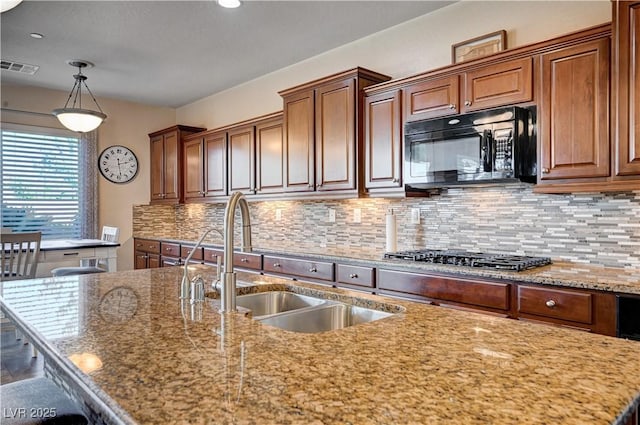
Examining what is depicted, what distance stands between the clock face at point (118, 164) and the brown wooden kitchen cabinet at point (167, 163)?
0.85 ft

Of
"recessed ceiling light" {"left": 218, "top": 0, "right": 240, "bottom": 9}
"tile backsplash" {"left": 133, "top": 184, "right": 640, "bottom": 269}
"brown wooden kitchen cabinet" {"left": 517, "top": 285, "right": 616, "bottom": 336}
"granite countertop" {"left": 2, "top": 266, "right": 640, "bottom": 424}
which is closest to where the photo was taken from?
"granite countertop" {"left": 2, "top": 266, "right": 640, "bottom": 424}

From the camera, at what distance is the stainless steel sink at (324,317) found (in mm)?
1419

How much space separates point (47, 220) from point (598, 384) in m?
5.76

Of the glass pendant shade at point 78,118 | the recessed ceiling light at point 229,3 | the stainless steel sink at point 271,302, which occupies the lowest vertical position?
the stainless steel sink at point 271,302

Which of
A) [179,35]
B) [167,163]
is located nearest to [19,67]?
[167,163]

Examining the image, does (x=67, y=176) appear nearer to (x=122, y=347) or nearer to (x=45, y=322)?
(x=45, y=322)

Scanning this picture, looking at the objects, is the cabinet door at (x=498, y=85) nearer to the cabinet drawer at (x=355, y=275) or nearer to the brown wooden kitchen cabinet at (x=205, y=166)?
the cabinet drawer at (x=355, y=275)

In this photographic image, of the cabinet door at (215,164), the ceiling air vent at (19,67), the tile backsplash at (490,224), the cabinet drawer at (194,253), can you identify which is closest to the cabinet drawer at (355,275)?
the tile backsplash at (490,224)

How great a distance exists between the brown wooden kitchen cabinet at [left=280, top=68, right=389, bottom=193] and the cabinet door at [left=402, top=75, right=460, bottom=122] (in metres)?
0.44

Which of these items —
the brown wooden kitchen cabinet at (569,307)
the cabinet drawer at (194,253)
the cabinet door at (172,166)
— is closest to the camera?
the brown wooden kitchen cabinet at (569,307)

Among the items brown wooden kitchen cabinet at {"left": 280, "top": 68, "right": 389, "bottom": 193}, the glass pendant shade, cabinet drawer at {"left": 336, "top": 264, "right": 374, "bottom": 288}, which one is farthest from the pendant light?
cabinet drawer at {"left": 336, "top": 264, "right": 374, "bottom": 288}

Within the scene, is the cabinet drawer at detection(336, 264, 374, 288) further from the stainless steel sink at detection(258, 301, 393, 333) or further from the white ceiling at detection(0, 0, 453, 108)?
the white ceiling at detection(0, 0, 453, 108)

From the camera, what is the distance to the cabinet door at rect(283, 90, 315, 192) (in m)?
3.74

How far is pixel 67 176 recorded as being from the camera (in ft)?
17.5
